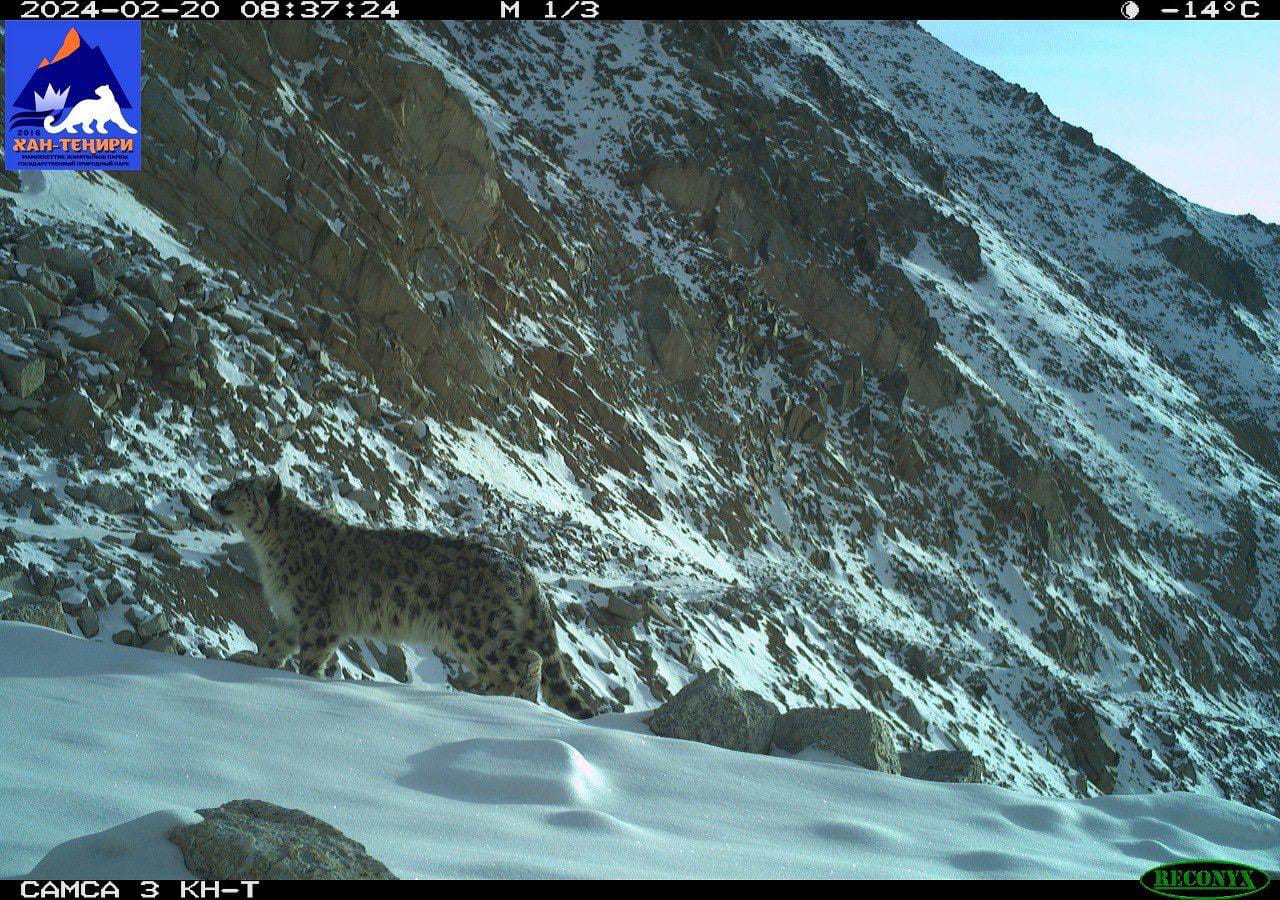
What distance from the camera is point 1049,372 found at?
177 ft

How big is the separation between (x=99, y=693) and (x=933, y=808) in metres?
5.42

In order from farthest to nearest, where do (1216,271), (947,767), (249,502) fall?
(1216,271) → (249,502) → (947,767)

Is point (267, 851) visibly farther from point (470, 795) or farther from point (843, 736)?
point (843, 736)

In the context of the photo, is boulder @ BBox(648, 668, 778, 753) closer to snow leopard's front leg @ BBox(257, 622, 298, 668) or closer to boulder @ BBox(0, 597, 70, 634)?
snow leopard's front leg @ BBox(257, 622, 298, 668)

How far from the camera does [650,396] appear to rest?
34.0 m

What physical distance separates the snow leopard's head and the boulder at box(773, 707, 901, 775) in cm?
520

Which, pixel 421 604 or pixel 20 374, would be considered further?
pixel 20 374

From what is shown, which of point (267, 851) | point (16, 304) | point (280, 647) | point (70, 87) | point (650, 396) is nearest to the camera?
point (267, 851)

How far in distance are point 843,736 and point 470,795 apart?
3817 mm

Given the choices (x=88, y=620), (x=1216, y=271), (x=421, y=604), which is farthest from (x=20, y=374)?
(x=1216, y=271)

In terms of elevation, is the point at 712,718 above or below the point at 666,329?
below
